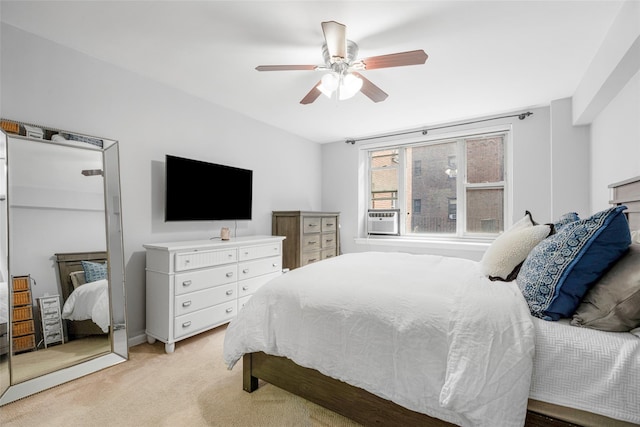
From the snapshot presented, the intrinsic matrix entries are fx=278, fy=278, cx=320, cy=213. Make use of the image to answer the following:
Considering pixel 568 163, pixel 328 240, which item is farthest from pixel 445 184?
pixel 328 240

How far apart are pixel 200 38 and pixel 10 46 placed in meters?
1.26

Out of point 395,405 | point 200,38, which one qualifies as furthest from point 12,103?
point 395,405

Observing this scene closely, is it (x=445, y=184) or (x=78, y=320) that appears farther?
(x=445, y=184)

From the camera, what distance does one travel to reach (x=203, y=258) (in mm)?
2545

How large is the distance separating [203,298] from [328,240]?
2227mm

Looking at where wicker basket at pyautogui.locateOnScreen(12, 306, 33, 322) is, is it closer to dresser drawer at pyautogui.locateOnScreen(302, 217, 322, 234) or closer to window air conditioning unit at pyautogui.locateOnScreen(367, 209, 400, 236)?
dresser drawer at pyautogui.locateOnScreen(302, 217, 322, 234)

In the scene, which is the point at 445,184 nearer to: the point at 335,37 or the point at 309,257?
the point at 309,257

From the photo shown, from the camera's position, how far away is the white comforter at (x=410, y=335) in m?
1.01

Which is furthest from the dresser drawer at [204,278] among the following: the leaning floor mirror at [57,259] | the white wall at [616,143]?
the white wall at [616,143]

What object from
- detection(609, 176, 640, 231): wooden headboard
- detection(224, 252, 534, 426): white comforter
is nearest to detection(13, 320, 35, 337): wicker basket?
detection(224, 252, 534, 426): white comforter

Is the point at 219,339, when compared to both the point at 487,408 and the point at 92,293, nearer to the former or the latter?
the point at 92,293

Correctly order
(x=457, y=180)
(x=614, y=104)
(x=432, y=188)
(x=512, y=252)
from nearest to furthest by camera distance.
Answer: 1. (x=512, y=252)
2. (x=614, y=104)
3. (x=457, y=180)
4. (x=432, y=188)

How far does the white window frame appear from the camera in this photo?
3713mm

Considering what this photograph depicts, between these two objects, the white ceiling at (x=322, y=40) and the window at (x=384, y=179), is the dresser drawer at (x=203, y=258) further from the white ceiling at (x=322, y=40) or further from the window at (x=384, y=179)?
the window at (x=384, y=179)
